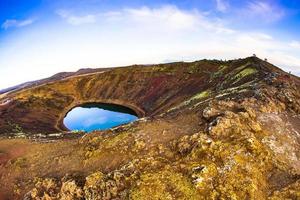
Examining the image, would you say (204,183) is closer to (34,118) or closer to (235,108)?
(235,108)

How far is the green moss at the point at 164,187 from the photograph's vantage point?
1113 inches

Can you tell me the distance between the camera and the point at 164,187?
29.1 m

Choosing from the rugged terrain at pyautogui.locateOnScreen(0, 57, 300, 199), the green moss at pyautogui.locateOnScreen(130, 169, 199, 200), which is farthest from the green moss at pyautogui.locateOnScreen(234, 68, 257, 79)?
the green moss at pyautogui.locateOnScreen(130, 169, 199, 200)

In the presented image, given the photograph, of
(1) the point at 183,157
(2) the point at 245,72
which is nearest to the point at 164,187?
(1) the point at 183,157

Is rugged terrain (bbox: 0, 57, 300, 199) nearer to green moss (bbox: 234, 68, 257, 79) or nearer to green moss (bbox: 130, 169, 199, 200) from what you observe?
green moss (bbox: 130, 169, 199, 200)

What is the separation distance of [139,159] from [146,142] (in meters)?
3.50

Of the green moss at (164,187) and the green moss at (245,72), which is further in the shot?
the green moss at (245,72)

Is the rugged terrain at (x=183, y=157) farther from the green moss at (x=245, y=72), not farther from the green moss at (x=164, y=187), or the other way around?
the green moss at (x=245, y=72)

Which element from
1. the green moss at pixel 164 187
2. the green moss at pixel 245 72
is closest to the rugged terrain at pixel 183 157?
the green moss at pixel 164 187

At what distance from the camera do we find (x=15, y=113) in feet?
333

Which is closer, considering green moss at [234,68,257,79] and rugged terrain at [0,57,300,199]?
rugged terrain at [0,57,300,199]

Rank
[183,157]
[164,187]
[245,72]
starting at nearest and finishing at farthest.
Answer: [164,187]
[183,157]
[245,72]

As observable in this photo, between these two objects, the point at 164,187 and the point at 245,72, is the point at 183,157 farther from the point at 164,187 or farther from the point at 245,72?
the point at 245,72

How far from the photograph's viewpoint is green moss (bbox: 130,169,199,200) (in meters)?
28.3
